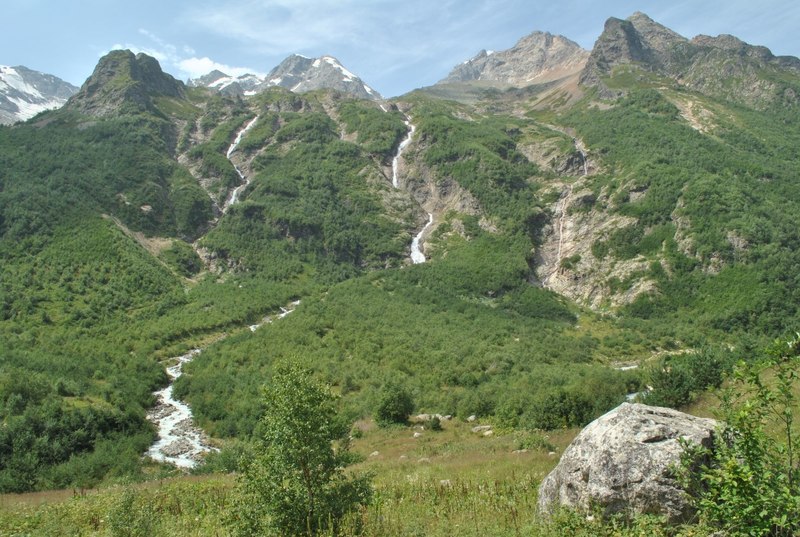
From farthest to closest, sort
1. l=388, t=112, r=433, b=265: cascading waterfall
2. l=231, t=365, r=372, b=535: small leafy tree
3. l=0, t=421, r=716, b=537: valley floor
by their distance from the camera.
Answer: l=388, t=112, r=433, b=265: cascading waterfall < l=0, t=421, r=716, b=537: valley floor < l=231, t=365, r=372, b=535: small leafy tree

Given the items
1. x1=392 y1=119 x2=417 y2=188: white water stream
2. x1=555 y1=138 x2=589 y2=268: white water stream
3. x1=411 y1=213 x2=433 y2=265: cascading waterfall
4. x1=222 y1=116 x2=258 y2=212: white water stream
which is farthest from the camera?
x1=392 y1=119 x2=417 y2=188: white water stream

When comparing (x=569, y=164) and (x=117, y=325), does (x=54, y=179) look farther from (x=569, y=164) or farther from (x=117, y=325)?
(x=569, y=164)

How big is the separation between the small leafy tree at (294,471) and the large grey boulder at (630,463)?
5279mm

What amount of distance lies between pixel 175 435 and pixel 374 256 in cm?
8719

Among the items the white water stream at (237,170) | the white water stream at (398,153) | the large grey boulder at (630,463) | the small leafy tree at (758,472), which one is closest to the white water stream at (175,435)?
the large grey boulder at (630,463)

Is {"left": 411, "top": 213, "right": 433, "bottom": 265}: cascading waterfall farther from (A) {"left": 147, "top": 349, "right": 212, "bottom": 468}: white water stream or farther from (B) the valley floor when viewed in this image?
(B) the valley floor

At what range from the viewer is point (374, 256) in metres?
131

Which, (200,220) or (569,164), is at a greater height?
(569,164)

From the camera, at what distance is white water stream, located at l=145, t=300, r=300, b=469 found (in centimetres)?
4178

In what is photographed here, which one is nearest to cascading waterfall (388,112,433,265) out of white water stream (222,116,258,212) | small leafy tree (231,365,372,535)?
white water stream (222,116,258,212)

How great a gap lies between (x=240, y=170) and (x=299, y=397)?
16781 centimetres

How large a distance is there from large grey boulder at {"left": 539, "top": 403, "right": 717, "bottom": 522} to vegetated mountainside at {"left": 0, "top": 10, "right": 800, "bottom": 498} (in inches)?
898

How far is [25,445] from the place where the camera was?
3531 cm

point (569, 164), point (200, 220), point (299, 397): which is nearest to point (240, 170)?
point (200, 220)
